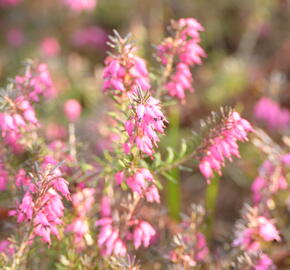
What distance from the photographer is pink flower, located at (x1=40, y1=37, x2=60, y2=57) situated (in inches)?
326

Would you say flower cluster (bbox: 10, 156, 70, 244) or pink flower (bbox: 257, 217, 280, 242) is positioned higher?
pink flower (bbox: 257, 217, 280, 242)

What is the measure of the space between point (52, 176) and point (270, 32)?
7171 mm

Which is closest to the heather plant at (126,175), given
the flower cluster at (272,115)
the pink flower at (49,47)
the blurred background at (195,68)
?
the blurred background at (195,68)

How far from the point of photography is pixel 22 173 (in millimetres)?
3705

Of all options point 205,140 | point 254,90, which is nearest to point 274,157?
point 205,140

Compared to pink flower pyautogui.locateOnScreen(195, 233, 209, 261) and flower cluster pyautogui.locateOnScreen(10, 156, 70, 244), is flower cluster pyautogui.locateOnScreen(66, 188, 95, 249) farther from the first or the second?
pink flower pyautogui.locateOnScreen(195, 233, 209, 261)

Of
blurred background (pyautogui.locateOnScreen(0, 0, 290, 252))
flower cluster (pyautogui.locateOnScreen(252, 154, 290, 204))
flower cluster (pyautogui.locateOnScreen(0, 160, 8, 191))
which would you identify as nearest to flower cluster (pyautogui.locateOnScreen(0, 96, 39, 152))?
flower cluster (pyautogui.locateOnScreen(0, 160, 8, 191))

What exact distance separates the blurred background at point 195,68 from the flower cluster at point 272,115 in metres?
0.09

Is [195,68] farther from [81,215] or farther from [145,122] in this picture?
[145,122]

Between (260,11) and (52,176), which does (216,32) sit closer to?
(260,11)

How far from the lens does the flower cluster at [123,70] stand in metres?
3.39

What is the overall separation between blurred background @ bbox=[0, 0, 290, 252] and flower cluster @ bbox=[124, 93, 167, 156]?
2662 millimetres

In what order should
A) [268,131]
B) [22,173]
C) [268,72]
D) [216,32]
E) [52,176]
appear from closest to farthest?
[52,176], [22,173], [268,131], [268,72], [216,32]

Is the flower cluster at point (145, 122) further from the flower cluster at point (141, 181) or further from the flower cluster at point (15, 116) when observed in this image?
the flower cluster at point (15, 116)
